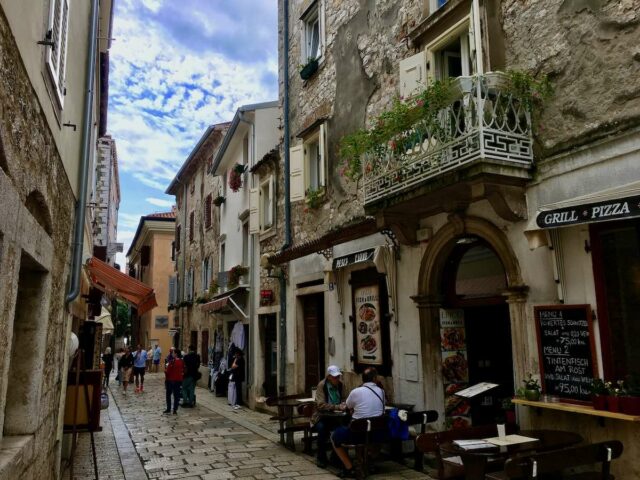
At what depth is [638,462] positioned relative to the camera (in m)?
5.21

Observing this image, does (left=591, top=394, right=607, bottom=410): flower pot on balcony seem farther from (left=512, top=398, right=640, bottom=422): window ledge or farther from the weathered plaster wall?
the weathered plaster wall

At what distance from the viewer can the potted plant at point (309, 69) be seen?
12.5 metres

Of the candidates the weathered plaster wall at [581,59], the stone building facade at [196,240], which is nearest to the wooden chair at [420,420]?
the weathered plaster wall at [581,59]

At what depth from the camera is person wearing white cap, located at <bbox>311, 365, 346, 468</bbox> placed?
795cm

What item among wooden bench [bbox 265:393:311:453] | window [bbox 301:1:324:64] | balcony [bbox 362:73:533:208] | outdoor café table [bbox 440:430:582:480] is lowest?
wooden bench [bbox 265:393:311:453]

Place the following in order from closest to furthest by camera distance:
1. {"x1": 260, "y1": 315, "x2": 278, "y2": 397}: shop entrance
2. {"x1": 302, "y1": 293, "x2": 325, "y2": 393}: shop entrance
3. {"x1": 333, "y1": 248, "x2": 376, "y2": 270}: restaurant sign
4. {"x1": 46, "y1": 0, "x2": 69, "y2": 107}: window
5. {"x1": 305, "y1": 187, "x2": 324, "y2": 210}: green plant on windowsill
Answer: {"x1": 46, "y1": 0, "x2": 69, "y2": 107}: window < {"x1": 333, "y1": 248, "x2": 376, "y2": 270}: restaurant sign < {"x1": 305, "y1": 187, "x2": 324, "y2": 210}: green plant on windowsill < {"x1": 302, "y1": 293, "x2": 325, "y2": 393}: shop entrance < {"x1": 260, "y1": 315, "x2": 278, "y2": 397}: shop entrance

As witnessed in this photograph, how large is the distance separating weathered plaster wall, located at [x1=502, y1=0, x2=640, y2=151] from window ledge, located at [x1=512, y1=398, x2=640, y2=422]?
287 cm

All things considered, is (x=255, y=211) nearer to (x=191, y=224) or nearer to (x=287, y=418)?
(x=287, y=418)

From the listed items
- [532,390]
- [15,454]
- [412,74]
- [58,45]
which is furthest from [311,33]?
[15,454]

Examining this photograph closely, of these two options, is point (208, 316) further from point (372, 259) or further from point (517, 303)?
point (517, 303)

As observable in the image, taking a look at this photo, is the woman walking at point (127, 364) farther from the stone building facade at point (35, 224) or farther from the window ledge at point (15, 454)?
the window ledge at point (15, 454)

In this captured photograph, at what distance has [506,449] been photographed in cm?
524

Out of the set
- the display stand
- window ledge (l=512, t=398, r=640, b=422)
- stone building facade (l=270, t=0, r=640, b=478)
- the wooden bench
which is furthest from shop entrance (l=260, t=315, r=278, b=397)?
window ledge (l=512, t=398, r=640, b=422)

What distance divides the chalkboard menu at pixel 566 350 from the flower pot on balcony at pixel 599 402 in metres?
0.32
